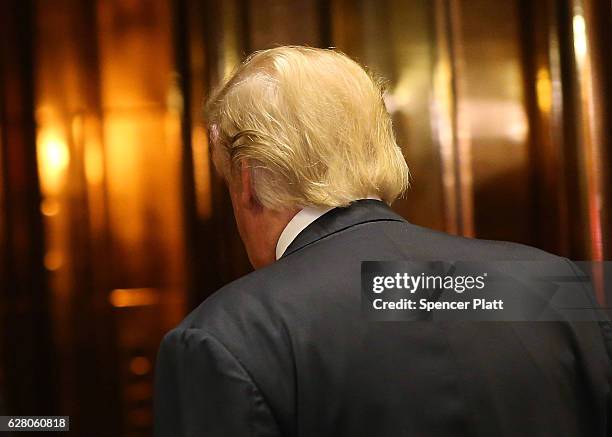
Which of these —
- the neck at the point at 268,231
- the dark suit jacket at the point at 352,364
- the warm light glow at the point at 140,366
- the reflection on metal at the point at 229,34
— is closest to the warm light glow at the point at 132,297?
the warm light glow at the point at 140,366

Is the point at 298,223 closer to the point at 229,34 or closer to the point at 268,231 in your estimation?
the point at 268,231

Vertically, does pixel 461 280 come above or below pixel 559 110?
below

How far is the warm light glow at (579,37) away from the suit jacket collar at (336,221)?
182 centimetres

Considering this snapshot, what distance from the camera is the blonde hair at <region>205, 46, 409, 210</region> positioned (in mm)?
1115

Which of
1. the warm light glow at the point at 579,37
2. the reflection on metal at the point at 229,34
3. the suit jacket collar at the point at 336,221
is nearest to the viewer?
the suit jacket collar at the point at 336,221

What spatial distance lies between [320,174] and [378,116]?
0.46ft

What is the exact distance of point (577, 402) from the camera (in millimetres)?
1090

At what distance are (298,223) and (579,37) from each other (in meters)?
1.89

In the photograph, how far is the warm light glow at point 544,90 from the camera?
9.05 feet

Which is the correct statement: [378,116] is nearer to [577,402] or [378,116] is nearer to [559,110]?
[577,402]

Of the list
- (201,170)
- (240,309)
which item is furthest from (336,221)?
(201,170)

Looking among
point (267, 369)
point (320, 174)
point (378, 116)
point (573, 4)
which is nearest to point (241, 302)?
point (267, 369)
